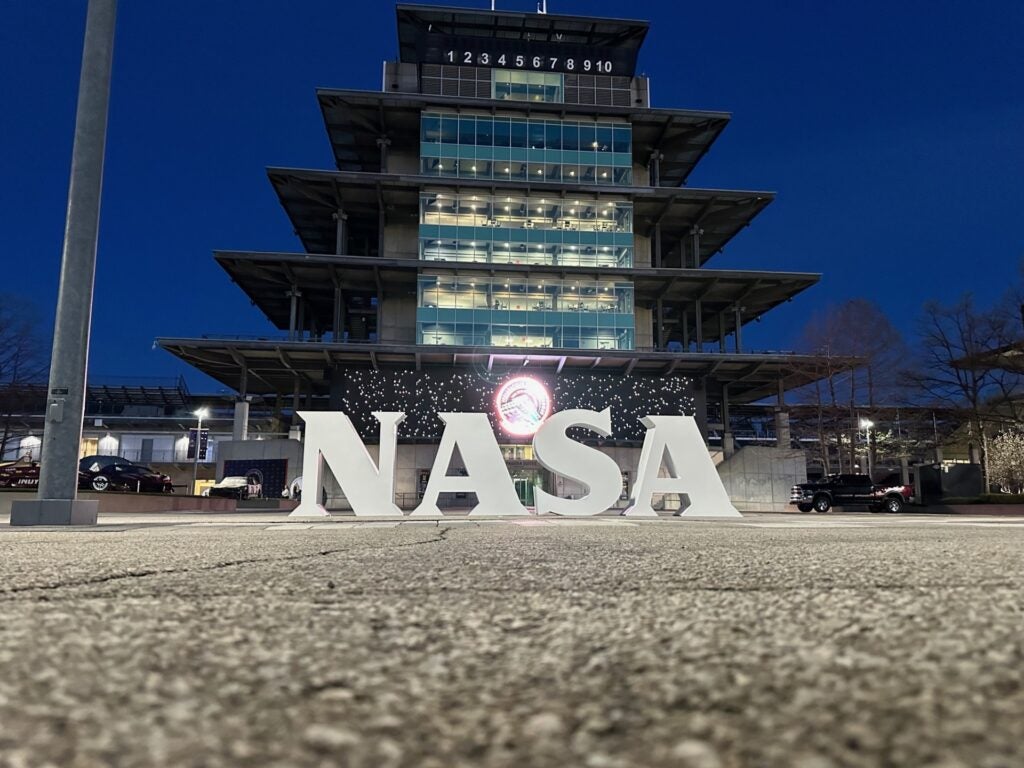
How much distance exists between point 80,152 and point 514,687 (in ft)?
38.5

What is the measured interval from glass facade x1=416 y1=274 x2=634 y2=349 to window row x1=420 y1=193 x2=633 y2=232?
378 cm

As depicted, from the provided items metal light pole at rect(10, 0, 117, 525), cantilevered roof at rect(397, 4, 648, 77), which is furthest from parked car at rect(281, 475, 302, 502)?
cantilevered roof at rect(397, 4, 648, 77)

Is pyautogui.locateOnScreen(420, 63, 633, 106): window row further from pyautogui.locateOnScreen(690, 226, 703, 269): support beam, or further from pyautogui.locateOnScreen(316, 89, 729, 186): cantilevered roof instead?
pyautogui.locateOnScreen(690, 226, 703, 269): support beam

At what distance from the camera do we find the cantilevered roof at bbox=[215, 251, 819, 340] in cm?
3794

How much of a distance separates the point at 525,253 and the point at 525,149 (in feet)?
22.6

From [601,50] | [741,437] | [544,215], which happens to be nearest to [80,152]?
[544,215]

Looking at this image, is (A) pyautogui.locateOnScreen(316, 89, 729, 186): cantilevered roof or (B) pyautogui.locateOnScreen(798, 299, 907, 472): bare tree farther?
(A) pyautogui.locateOnScreen(316, 89, 729, 186): cantilevered roof

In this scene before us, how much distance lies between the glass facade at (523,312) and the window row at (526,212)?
3.78m

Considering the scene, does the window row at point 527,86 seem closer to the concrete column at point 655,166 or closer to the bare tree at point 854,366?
the concrete column at point 655,166

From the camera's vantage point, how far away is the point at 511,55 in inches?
1729

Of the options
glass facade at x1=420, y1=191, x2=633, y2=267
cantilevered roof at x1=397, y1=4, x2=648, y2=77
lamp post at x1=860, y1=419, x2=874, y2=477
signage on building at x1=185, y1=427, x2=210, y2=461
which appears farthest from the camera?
signage on building at x1=185, y1=427, x2=210, y2=461

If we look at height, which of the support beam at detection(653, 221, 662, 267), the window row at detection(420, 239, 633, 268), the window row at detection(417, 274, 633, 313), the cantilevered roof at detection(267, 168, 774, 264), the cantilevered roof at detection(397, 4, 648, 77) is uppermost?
the cantilevered roof at detection(397, 4, 648, 77)

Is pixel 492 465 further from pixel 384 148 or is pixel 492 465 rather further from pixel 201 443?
pixel 201 443

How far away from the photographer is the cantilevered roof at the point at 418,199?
3925cm
